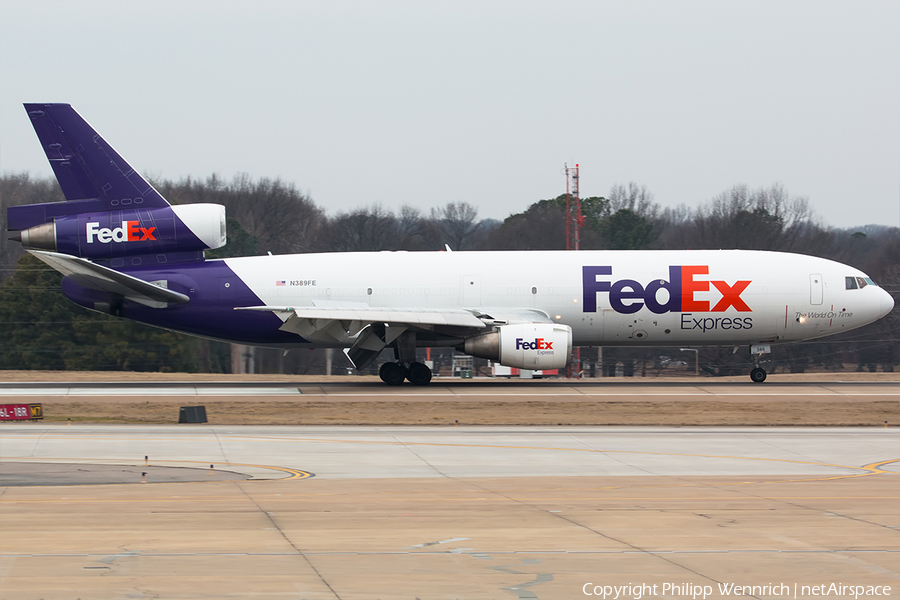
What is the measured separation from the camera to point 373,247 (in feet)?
290

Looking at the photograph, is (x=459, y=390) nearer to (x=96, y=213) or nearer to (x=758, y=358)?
(x=758, y=358)

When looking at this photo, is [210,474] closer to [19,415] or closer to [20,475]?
[20,475]

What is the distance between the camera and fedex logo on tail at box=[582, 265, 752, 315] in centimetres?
3594

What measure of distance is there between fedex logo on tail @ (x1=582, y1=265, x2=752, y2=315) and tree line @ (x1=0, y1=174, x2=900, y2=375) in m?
18.7

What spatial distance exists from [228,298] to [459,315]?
8767mm

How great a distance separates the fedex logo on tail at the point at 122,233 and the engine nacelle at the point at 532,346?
13.6 meters

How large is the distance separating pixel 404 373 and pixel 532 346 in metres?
5.49

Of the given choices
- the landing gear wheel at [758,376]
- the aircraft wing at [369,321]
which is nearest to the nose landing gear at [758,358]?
the landing gear wheel at [758,376]

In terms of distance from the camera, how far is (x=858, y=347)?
64.3 meters

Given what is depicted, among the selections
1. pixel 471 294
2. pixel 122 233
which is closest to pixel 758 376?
pixel 471 294

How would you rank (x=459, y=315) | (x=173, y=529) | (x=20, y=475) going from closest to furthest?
(x=173, y=529), (x=20, y=475), (x=459, y=315)

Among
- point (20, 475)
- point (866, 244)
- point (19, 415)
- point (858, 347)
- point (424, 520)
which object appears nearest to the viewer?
point (424, 520)

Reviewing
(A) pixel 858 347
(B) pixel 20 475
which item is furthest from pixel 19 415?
(A) pixel 858 347

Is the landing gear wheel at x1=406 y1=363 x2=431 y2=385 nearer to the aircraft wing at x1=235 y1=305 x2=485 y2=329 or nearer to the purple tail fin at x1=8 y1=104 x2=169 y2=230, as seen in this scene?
the aircraft wing at x1=235 y1=305 x2=485 y2=329
